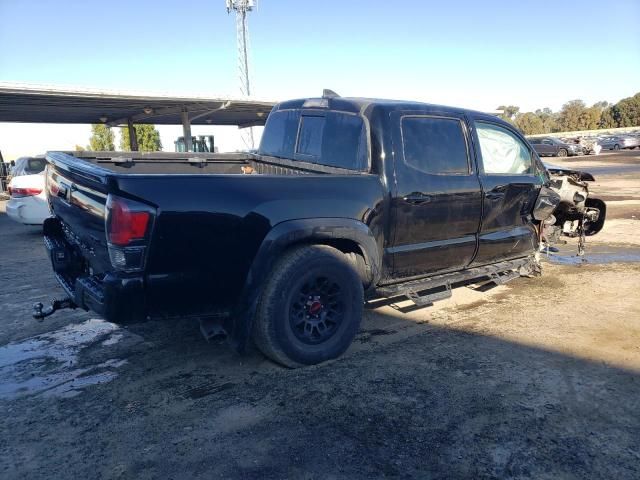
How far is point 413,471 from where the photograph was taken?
2484 millimetres

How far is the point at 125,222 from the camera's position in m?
2.81

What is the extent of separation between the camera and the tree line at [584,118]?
75.0 meters

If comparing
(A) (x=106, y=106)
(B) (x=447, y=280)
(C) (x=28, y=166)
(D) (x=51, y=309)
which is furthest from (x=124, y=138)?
(B) (x=447, y=280)

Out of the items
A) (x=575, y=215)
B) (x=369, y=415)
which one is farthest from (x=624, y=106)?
(x=369, y=415)

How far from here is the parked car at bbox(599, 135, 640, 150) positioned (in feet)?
140

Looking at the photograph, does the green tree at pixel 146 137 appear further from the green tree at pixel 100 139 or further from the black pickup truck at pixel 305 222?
the black pickup truck at pixel 305 222

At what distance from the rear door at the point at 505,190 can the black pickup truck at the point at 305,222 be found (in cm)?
2

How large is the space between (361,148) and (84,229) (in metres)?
2.17

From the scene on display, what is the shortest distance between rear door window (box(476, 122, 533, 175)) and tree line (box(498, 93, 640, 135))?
71671 mm

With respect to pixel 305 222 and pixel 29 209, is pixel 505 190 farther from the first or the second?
pixel 29 209

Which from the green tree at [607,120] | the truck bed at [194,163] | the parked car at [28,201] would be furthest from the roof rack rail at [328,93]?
the green tree at [607,120]

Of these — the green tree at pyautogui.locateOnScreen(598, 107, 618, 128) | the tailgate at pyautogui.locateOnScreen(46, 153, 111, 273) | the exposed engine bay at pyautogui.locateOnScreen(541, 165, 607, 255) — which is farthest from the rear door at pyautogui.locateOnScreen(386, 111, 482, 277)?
the green tree at pyautogui.locateOnScreen(598, 107, 618, 128)

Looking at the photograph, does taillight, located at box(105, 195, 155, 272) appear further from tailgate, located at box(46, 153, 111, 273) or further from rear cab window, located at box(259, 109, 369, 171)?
rear cab window, located at box(259, 109, 369, 171)

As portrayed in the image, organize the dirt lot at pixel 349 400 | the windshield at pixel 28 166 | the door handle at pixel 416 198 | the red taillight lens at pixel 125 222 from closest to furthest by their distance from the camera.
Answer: the dirt lot at pixel 349 400 < the red taillight lens at pixel 125 222 < the door handle at pixel 416 198 < the windshield at pixel 28 166
